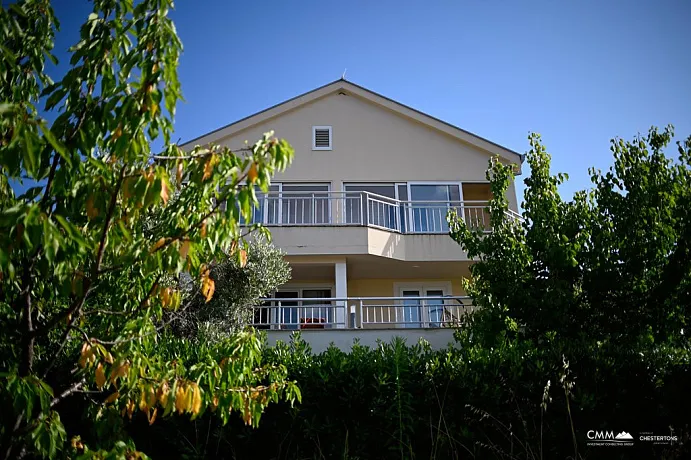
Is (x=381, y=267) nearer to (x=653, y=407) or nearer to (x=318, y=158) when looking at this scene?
(x=318, y=158)

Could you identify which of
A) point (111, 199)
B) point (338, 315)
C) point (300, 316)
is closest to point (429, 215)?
point (338, 315)

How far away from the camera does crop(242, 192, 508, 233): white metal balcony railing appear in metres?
14.3

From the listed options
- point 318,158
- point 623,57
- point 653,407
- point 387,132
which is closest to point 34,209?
point 653,407

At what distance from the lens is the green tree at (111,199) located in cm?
270

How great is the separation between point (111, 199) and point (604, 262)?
7.45 metres

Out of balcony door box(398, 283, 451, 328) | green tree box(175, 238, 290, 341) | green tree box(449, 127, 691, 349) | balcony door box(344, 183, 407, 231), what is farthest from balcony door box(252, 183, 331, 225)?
green tree box(449, 127, 691, 349)

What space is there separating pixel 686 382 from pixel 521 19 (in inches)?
371

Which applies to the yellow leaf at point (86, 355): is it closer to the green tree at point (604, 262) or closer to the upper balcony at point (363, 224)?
the green tree at point (604, 262)

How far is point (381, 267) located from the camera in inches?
582

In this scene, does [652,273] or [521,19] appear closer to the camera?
[652,273]

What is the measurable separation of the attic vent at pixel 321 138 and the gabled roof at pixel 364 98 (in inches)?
47.1

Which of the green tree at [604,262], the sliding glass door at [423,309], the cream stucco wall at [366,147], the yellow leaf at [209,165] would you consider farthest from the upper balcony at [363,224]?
the yellow leaf at [209,165]

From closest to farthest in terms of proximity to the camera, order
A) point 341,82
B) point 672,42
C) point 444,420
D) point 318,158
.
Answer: point 444,420, point 672,42, point 318,158, point 341,82

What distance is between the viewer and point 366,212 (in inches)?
566
